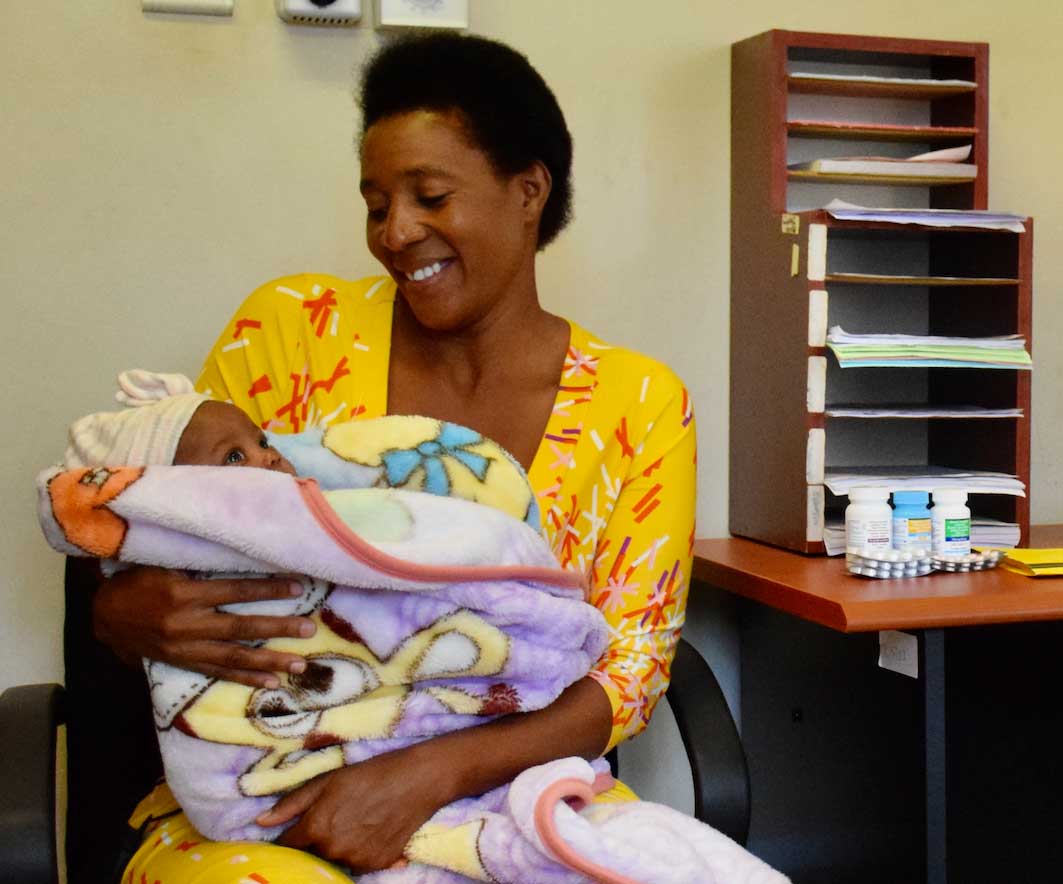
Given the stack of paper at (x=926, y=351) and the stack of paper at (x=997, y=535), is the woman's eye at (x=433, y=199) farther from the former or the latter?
A: the stack of paper at (x=997, y=535)

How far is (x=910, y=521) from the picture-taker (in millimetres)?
1763

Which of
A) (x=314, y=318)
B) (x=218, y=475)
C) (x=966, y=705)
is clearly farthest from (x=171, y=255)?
(x=966, y=705)

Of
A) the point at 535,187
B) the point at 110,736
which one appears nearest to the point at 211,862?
the point at 110,736

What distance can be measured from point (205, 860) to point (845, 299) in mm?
1513

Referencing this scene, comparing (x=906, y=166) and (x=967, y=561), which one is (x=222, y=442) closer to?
(x=967, y=561)

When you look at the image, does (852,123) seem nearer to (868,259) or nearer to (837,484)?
(868,259)

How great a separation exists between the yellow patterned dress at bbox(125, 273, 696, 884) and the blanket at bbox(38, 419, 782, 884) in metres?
0.32

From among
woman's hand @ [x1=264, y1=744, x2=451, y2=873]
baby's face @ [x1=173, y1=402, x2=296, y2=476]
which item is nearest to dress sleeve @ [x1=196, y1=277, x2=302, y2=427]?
baby's face @ [x1=173, y1=402, x2=296, y2=476]

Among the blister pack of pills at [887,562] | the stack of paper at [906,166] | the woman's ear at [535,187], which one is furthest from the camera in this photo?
the stack of paper at [906,166]

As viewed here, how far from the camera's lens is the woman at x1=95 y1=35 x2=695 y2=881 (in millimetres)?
1464

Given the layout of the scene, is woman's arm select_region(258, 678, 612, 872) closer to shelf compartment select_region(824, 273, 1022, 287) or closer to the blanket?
the blanket

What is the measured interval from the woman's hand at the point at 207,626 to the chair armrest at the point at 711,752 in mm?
494

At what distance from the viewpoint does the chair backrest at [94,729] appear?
1417mm

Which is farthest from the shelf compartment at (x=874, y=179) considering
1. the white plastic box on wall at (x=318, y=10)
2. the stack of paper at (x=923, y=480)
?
the white plastic box on wall at (x=318, y=10)
